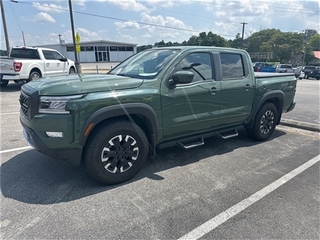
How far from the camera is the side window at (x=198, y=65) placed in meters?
3.71

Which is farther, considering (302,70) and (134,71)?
(302,70)

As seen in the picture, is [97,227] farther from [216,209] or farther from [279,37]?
[279,37]

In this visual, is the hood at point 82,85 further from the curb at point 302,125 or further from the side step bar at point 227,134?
the curb at point 302,125

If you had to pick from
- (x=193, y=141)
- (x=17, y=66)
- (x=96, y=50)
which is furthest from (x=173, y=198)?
(x=96, y=50)

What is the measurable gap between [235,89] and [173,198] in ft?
7.72

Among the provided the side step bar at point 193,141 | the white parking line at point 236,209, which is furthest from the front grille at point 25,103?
the white parking line at point 236,209

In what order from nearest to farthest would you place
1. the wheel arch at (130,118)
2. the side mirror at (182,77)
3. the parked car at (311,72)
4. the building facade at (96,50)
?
the wheel arch at (130,118), the side mirror at (182,77), the parked car at (311,72), the building facade at (96,50)

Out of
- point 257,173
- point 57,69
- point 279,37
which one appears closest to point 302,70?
point 57,69

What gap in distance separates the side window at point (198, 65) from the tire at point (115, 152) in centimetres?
120

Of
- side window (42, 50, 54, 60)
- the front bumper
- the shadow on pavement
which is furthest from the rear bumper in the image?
the front bumper

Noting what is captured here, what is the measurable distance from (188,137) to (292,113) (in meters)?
5.64

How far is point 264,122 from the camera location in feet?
16.6

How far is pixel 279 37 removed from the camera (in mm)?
69312

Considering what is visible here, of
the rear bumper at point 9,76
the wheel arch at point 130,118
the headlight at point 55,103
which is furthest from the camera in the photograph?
the rear bumper at point 9,76
